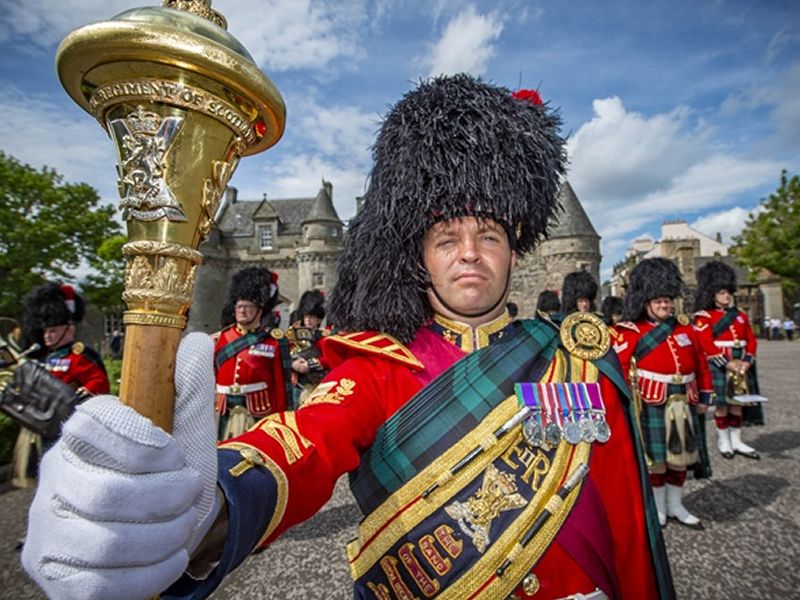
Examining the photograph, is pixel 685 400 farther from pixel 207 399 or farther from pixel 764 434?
pixel 207 399

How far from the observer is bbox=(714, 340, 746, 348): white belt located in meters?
7.43

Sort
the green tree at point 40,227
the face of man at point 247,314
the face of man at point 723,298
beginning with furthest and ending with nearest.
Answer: the green tree at point 40,227 → the face of man at point 723,298 → the face of man at point 247,314

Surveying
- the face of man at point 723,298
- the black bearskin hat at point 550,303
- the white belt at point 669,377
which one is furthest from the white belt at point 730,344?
the black bearskin hat at point 550,303

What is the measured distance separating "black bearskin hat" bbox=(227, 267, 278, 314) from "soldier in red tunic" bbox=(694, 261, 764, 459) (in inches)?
271

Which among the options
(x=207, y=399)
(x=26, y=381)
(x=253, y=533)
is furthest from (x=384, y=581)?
(x=26, y=381)

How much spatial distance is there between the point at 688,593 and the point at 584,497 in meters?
3.00

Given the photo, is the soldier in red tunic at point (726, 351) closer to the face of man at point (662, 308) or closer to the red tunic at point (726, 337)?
the red tunic at point (726, 337)

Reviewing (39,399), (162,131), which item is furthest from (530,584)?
(39,399)

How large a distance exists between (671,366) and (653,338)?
38 centimetres

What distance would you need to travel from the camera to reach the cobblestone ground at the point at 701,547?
3875mm

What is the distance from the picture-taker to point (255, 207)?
47.9m

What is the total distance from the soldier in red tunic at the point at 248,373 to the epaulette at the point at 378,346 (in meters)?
4.19

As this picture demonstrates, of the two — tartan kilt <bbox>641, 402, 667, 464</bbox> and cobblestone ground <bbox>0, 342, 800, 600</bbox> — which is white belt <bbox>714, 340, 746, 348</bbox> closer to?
cobblestone ground <bbox>0, 342, 800, 600</bbox>

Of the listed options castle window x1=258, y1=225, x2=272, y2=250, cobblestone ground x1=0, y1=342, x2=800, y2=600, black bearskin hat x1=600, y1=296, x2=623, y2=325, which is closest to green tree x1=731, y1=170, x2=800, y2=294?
black bearskin hat x1=600, y1=296, x2=623, y2=325
